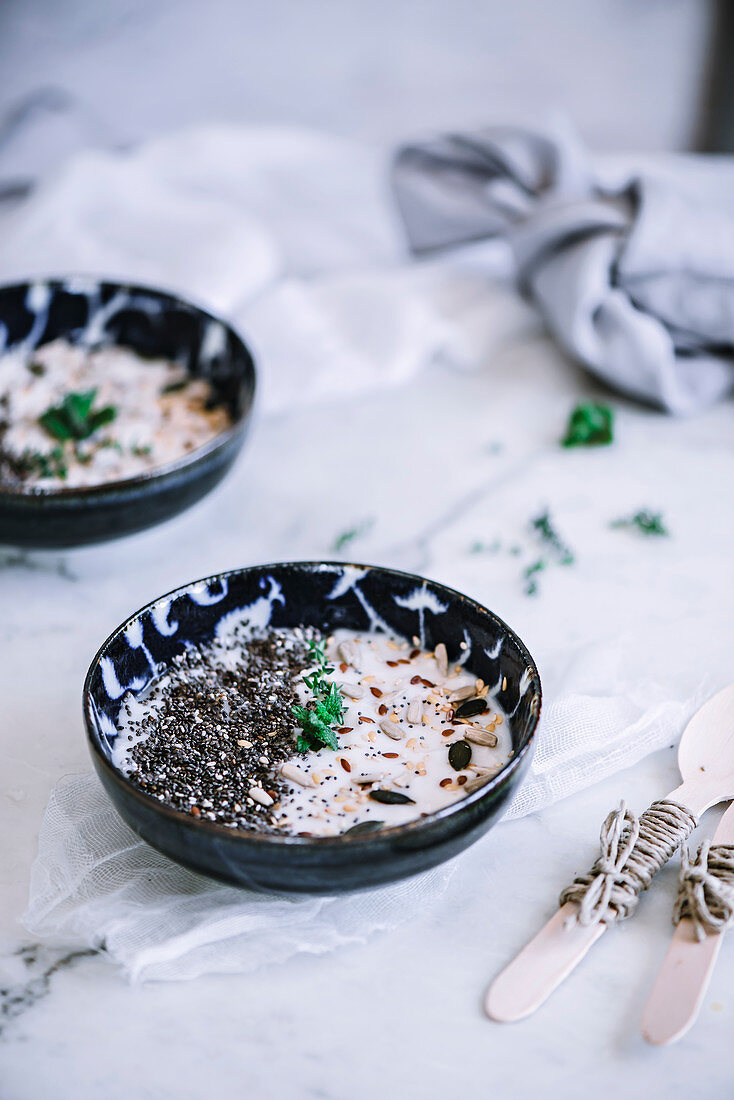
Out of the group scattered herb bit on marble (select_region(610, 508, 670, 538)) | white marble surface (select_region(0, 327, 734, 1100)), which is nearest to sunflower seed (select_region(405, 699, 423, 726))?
white marble surface (select_region(0, 327, 734, 1100))

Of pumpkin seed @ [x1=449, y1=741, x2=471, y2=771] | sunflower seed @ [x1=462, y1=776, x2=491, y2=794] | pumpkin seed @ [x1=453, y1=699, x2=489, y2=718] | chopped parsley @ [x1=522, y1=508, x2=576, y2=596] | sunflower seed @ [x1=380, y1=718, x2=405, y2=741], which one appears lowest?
chopped parsley @ [x1=522, y1=508, x2=576, y2=596]

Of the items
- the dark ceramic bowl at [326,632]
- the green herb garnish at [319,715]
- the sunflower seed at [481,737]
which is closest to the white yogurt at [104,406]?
the dark ceramic bowl at [326,632]

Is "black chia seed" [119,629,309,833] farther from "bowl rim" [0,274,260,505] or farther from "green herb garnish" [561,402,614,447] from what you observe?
"green herb garnish" [561,402,614,447]

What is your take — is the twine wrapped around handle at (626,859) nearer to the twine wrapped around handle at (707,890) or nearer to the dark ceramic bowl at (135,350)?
the twine wrapped around handle at (707,890)

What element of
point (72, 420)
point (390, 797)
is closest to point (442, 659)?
point (390, 797)

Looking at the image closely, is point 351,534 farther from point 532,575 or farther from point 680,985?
point 680,985

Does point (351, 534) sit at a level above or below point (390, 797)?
below
